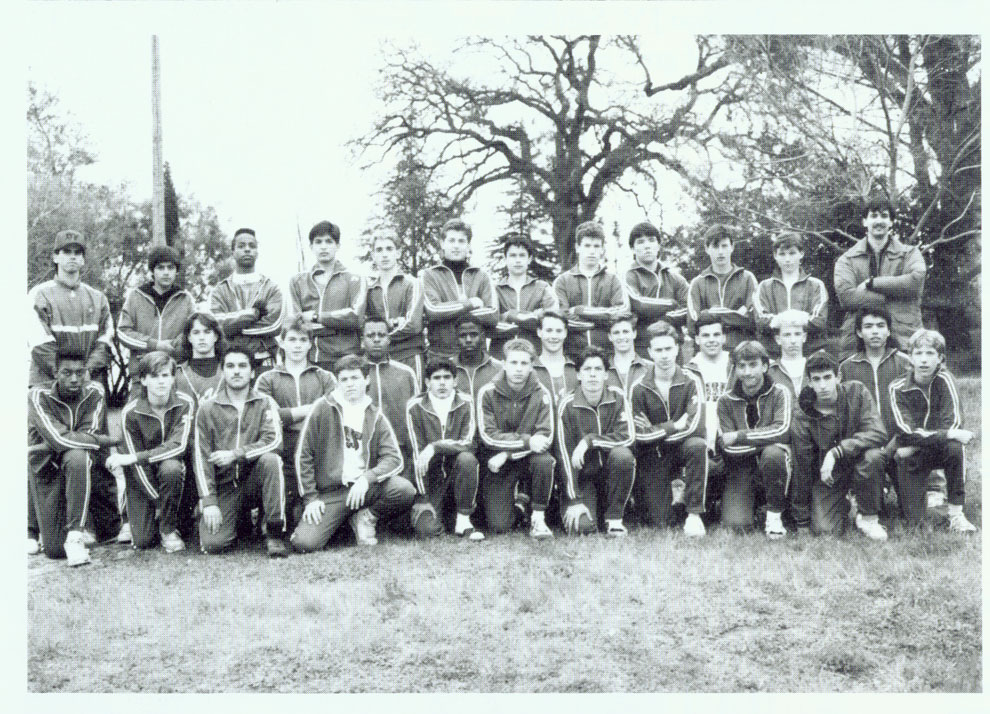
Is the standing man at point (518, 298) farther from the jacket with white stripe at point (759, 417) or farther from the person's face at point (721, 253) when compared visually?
the jacket with white stripe at point (759, 417)

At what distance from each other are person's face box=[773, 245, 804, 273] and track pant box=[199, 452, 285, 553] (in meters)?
3.28

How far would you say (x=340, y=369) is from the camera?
5023 mm

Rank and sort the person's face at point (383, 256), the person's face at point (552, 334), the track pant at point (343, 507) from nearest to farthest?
the track pant at point (343, 507) < the person's face at point (552, 334) < the person's face at point (383, 256)

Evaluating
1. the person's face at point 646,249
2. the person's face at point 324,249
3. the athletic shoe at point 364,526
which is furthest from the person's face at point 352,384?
the person's face at point 646,249

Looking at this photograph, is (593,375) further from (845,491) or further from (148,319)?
(148,319)

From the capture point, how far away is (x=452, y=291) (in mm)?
5645

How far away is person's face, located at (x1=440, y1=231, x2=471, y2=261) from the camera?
18.5ft

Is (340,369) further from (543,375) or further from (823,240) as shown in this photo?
(823,240)

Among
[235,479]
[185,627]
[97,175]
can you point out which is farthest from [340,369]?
[97,175]

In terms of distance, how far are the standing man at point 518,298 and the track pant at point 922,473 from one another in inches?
89.4

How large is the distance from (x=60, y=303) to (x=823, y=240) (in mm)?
4739

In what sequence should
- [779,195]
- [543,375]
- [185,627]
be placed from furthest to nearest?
[779,195] < [543,375] < [185,627]

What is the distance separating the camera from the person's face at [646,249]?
5.68 m

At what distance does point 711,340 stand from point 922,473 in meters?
1.38
